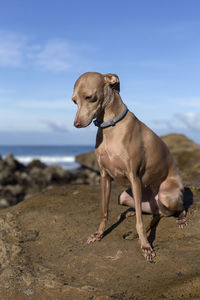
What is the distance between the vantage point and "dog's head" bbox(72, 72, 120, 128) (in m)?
3.79

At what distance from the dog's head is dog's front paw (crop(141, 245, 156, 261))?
65.6 inches

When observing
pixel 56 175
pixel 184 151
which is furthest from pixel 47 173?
pixel 184 151

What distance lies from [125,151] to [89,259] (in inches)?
55.8

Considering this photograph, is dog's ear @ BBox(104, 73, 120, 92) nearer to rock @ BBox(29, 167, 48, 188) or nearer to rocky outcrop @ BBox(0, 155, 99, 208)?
rocky outcrop @ BBox(0, 155, 99, 208)

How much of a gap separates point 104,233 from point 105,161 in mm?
1191

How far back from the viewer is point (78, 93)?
151 inches

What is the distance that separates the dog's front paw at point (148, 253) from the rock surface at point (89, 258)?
6cm

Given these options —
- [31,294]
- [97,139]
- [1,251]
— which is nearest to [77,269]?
[31,294]

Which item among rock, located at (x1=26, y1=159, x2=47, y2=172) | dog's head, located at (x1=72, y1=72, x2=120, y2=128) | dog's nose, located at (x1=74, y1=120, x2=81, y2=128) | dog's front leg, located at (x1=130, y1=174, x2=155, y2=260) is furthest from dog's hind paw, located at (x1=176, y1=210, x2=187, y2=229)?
rock, located at (x1=26, y1=159, x2=47, y2=172)

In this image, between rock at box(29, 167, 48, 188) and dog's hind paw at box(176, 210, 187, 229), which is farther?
rock at box(29, 167, 48, 188)

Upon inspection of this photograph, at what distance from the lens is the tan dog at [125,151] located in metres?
3.85

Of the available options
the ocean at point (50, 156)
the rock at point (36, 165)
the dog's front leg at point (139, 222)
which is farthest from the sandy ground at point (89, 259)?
the ocean at point (50, 156)

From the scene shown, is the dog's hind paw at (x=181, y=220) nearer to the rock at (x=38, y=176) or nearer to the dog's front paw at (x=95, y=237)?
the dog's front paw at (x=95, y=237)

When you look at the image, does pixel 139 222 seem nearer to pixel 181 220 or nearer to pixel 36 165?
pixel 181 220
